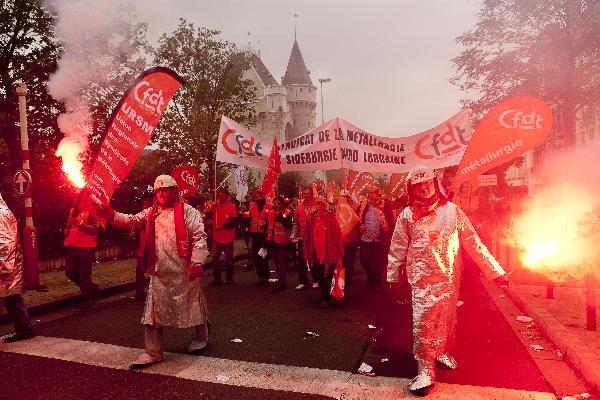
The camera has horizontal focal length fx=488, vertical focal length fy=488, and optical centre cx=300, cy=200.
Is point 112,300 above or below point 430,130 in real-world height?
below

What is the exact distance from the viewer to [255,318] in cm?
721

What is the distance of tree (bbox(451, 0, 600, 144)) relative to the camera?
2342 cm

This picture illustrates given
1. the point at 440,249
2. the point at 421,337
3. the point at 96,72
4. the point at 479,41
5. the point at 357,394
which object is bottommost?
the point at 357,394

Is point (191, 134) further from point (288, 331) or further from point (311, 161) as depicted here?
point (288, 331)

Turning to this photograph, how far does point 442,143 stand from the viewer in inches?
369

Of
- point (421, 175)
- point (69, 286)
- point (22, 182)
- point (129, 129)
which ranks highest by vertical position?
point (129, 129)

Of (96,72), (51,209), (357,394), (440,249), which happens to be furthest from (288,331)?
(51,209)

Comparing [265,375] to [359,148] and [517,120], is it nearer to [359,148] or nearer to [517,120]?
[517,120]

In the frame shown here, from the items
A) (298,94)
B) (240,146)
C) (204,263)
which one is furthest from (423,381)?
(298,94)

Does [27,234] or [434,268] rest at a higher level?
[27,234]

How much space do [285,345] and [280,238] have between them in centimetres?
409

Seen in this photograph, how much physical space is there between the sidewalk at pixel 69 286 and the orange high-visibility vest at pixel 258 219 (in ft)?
9.29

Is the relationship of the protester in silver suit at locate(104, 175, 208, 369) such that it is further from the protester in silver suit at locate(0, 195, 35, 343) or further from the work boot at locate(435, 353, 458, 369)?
the work boot at locate(435, 353, 458, 369)

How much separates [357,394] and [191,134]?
1849 centimetres
